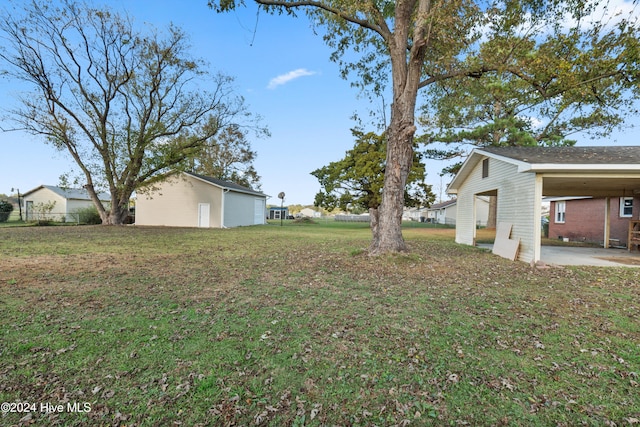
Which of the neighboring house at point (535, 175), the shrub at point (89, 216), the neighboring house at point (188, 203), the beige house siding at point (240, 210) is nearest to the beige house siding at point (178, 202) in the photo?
the neighboring house at point (188, 203)

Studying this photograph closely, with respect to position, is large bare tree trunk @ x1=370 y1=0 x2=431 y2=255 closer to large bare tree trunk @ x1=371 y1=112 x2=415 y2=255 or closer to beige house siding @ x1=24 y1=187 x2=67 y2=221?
large bare tree trunk @ x1=371 y1=112 x2=415 y2=255

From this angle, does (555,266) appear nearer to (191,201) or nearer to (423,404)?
(423,404)

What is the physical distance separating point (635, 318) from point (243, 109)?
21805mm

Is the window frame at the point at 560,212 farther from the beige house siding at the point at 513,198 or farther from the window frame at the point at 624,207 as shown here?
the beige house siding at the point at 513,198

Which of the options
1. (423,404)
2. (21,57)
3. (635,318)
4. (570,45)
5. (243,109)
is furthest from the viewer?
(243,109)

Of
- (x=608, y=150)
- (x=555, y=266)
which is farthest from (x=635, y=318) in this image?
(x=608, y=150)

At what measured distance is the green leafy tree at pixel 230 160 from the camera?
33406 millimetres

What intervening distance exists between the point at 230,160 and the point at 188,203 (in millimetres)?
15048

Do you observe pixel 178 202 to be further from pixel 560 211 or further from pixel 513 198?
pixel 560 211

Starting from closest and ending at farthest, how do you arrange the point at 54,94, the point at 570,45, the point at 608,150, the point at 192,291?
the point at 192,291 < the point at 570,45 < the point at 608,150 < the point at 54,94

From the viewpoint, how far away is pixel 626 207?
→ 13.8m

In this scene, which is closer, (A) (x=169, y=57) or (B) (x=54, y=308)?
(B) (x=54, y=308)

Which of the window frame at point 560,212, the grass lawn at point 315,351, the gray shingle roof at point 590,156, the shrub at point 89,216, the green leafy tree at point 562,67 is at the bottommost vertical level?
the grass lawn at point 315,351

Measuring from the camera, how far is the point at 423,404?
2346mm
